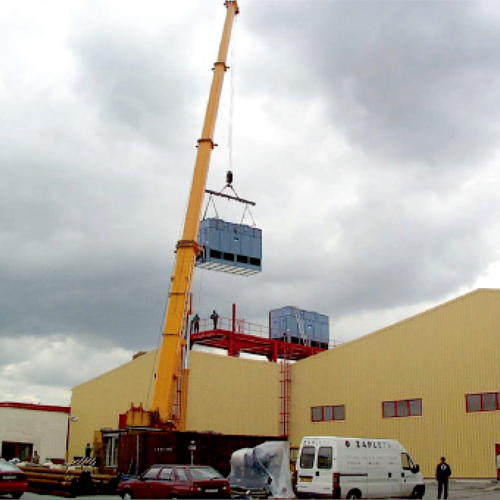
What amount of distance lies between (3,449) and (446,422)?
2791 cm

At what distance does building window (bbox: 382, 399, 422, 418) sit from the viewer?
122ft

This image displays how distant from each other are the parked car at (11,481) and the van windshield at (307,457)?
913 centimetres

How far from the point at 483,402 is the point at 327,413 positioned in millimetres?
11393

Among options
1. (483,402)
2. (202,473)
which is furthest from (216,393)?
(202,473)

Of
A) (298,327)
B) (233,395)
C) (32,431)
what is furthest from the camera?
(298,327)

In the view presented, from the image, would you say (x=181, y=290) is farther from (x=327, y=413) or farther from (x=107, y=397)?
(x=107, y=397)

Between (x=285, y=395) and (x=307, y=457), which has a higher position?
(x=285, y=395)

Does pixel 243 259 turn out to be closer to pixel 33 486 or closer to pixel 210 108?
pixel 210 108

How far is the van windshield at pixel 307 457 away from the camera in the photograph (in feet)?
75.5

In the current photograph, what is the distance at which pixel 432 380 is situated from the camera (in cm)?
3672

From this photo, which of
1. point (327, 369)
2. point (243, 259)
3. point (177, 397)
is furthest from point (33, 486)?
point (327, 369)

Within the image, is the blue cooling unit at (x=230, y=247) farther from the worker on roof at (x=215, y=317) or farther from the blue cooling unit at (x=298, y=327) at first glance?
the blue cooling unit at (x=298, y=327)

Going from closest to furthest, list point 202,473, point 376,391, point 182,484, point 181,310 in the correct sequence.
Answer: point 182,484
point 202,473
point 181,310
point 376,391

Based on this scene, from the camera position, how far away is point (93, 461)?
3116cm
